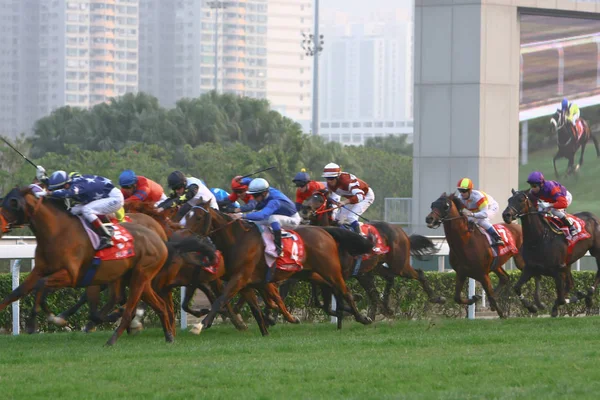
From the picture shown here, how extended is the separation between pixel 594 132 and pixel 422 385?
518 inches

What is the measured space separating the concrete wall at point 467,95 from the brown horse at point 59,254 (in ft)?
31.0

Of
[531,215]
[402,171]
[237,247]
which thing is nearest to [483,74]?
[531,215]

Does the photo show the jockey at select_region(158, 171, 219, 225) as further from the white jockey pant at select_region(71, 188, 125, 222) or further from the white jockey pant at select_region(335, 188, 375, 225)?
the white jockey pant at select_region(335, 188, 375, 225)

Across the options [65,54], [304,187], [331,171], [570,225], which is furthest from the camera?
[65,54]

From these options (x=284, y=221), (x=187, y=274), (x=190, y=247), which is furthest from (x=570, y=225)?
(x=190, y=247)

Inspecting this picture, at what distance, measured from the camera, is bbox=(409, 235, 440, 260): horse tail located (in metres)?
12.2

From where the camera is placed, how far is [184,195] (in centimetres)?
993

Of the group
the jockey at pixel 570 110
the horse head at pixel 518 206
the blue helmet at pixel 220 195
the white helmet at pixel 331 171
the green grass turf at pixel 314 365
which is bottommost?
the green grass turf at pixel 314 365

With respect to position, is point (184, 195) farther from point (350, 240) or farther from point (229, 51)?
point (229, 51)

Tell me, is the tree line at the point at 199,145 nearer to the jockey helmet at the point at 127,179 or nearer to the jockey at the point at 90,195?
the jockey helmet at the point at 127,179

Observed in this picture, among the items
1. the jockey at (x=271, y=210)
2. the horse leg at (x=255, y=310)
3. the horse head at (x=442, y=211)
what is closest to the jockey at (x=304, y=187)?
the jockey at (x=271, y=210)

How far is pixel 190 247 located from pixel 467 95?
9.13 metres

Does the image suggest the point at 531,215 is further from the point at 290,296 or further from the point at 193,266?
the point at 193,266

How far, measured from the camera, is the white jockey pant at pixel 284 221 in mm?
10008
